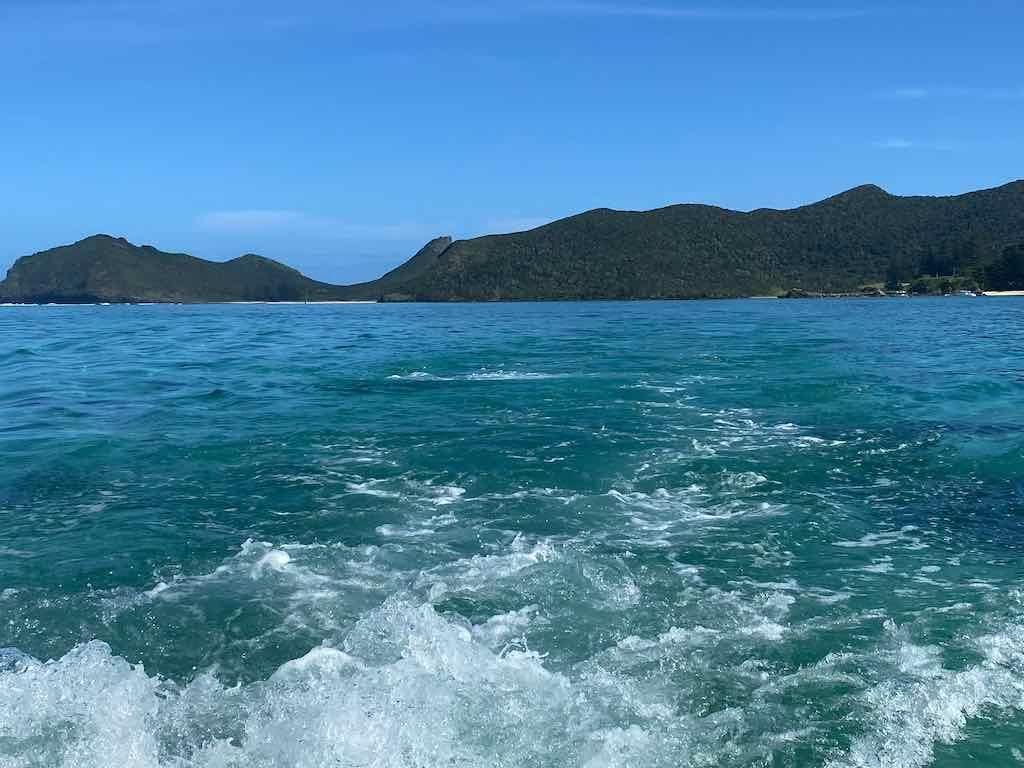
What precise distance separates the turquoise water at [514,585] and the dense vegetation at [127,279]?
6534 inches

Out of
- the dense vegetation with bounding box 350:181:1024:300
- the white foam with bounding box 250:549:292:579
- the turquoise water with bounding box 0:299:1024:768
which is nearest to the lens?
the turquoise water with bounding box 0:299:1024:768

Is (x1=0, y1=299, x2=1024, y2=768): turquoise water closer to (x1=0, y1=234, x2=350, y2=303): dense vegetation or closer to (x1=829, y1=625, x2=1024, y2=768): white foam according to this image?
(x1=829, y1=625, x2=1024, y2=768): white foam

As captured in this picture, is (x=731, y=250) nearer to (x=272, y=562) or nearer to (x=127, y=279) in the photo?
(x=127, y=279)

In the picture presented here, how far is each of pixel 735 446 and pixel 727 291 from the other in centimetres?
13800

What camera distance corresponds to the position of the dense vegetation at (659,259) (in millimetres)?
150375

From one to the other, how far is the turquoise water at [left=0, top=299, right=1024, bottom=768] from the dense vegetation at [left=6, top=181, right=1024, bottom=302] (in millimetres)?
A: 133271

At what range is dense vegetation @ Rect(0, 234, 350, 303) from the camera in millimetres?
168000

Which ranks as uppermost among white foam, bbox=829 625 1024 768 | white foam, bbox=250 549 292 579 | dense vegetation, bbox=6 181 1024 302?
dense vegetation, bbox=6 181 1024 302

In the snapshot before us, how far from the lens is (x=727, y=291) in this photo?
14712 centimetres

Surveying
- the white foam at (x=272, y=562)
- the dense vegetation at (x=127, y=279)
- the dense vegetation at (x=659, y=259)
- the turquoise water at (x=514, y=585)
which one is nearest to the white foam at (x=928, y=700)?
the turquoise water at (x=514, y=585)

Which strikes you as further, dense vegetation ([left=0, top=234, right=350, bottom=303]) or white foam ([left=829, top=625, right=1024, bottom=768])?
dense vegetation ([left=0, top=234, right=350, bottom=303])

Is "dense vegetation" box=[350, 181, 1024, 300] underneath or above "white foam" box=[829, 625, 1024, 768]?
above

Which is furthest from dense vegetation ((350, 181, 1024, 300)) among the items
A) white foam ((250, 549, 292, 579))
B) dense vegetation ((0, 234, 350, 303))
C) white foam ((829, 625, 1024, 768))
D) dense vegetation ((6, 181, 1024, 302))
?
white foam ((829, 625, 1024, 768))

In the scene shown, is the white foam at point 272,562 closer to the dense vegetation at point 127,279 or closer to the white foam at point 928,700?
the white foam at point 928,700
